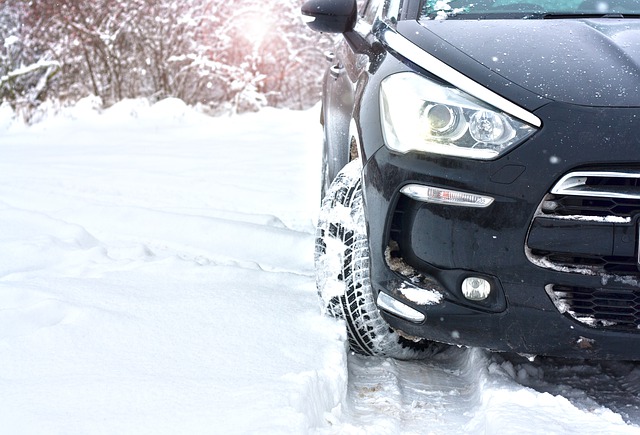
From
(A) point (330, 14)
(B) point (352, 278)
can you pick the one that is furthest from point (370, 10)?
(B) point (352, 278)

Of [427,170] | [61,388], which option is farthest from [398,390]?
[61,388]

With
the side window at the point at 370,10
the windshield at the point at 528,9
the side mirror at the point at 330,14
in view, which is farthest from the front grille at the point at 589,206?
the side window at the point at 370,10

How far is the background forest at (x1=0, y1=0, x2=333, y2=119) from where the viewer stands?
10344 millimetres

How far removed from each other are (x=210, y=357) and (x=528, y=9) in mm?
1644

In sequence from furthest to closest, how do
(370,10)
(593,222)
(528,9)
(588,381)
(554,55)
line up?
(370,10)
(528,9)
(588,381)
(554,55)
(593,222)

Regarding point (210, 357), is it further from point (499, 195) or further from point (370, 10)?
point (370, 10)

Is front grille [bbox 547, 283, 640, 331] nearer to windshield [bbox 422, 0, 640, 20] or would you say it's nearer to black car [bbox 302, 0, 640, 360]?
black car [bbox 302, 0, 640, 360]

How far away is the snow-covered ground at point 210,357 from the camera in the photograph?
191cm

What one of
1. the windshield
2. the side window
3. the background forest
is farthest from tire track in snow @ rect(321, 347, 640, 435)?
the background forest

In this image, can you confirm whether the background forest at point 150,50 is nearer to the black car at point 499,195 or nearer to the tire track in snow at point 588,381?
the black car at point 499,195

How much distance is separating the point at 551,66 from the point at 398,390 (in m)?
1.00

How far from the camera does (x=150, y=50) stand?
10.9m

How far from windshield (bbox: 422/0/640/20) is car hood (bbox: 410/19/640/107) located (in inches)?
7.1

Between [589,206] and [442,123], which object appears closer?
[589,206]
